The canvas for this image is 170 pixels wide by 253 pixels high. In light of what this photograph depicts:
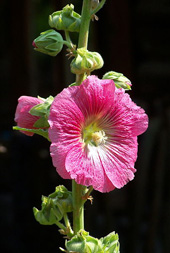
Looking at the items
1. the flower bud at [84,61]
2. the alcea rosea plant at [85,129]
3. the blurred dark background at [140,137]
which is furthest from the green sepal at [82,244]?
the blurred dark background at [140,137]

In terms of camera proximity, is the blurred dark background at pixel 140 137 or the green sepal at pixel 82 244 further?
the blurred dark background at pixel 140 137

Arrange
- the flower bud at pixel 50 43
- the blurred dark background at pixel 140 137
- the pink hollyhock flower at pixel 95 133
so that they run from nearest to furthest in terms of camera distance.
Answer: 1. the pink hollyhock flower at pixel 95 133
2. the flower bud at pixel 50 43
3. the blurred dark background at pixel 140 137

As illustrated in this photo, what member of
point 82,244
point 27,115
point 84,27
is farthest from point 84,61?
point 82,244

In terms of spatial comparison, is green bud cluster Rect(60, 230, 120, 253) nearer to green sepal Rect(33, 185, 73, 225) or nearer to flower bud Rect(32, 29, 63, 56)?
green sepal Rect(33, 185, 73, 225)

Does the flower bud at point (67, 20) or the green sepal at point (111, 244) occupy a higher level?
the flower bud at point (67, 20)

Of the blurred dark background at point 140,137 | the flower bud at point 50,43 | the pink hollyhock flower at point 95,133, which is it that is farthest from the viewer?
the blurred dark background at point 140,137

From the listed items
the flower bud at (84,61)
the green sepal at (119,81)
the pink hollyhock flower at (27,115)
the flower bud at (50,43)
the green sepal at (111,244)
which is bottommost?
the green sepal at (111,244)

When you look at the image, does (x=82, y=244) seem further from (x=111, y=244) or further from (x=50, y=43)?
(x=50, y=43)

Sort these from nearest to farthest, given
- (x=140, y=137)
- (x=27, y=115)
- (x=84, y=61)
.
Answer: (x=84, y=61) < (x=27, y=115) < (x=140, y=137)

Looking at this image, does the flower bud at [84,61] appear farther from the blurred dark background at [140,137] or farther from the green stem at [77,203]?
the blurred dark background at [140,137]
